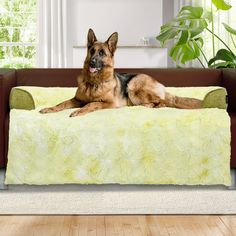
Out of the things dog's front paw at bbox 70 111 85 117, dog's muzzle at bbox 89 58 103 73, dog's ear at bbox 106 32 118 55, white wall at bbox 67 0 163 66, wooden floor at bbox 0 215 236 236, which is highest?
white wall at bbox 67 0 163 66

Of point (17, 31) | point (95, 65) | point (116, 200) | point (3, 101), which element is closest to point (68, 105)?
point (95, 65)

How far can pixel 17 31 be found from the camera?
787cm

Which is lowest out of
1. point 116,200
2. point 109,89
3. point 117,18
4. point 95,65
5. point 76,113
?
point 116,200

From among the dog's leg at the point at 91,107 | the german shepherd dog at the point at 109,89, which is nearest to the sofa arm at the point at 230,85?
the german shepherd dog at the point at 109,89

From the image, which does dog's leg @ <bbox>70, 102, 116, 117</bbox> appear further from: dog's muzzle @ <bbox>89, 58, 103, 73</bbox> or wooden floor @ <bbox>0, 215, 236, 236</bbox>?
wooden floor @ <bbox>0, 215, 236, 236</bbox>

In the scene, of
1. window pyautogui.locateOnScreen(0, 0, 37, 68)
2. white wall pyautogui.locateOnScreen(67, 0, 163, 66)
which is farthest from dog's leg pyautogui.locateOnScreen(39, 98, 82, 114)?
window pyautogui.locateOnScreen(0, 0, 37, 68)

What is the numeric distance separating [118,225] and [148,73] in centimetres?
152

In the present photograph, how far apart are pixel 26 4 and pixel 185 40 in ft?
10.1

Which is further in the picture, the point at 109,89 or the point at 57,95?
the point at 57,95

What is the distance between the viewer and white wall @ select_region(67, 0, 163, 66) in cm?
770

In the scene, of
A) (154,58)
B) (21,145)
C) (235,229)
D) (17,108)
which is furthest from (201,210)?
(154,58)

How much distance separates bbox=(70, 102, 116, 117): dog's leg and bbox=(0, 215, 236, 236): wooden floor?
79 cm

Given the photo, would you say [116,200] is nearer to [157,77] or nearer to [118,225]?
[118,225]

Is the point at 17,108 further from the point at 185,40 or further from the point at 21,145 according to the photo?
the point at 185,40
